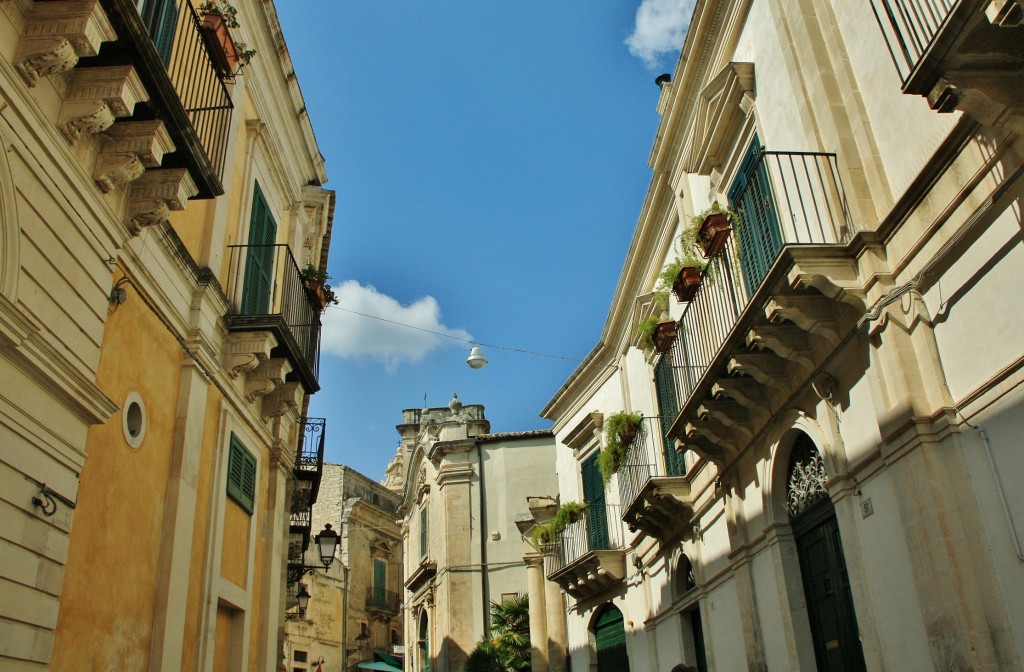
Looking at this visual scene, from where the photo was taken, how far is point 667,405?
Result: 1315 cm

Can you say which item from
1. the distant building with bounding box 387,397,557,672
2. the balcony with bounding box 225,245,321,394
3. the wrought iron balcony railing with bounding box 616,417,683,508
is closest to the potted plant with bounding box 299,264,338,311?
the balcony with bounding box 225,245,321,394

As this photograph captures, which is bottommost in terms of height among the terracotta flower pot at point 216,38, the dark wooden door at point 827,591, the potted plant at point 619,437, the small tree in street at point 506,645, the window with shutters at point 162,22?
the dark wooden door at point 827,591

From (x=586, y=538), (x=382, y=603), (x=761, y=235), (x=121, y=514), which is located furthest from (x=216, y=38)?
(x=382, y=603)

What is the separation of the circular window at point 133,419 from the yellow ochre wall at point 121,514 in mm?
68

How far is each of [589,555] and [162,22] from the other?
481 inches

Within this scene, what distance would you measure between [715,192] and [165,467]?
23.9ft

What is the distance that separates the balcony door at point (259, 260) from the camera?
10.6 metres

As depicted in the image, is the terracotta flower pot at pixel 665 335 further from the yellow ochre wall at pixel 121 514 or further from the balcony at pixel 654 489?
the yellow ochre wall at pixel 121 514

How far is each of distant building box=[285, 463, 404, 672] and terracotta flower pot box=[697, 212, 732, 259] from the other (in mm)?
25013

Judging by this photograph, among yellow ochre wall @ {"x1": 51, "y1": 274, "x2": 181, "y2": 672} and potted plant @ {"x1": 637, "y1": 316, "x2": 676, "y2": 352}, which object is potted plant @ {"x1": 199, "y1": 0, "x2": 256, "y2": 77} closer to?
yellow ochre wall @ {"x1": 51, "y1": 274, "x2": 181, "y2": 672}

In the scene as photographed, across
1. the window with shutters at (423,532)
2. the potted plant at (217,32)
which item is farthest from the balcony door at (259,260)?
the window with shutters at (423,532)

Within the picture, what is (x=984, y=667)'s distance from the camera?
5605 millimetres

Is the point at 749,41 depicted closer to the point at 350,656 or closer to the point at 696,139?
the point at 696,139

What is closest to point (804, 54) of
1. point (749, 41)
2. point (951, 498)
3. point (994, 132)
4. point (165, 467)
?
point (749, 41)
